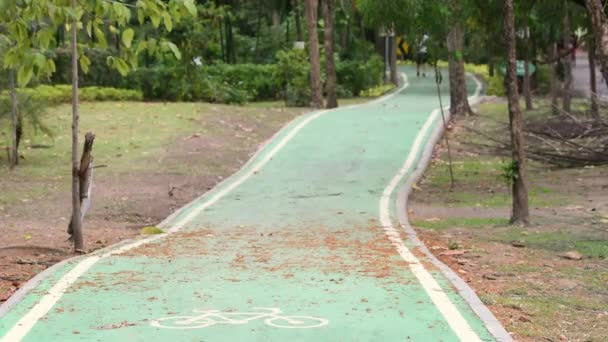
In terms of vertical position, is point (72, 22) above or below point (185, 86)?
above

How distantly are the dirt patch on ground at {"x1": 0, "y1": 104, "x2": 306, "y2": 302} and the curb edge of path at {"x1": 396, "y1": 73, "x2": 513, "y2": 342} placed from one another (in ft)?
11.9

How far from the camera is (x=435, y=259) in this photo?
11.0 metres

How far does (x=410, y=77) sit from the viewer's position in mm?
53969

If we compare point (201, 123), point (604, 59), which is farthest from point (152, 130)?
point (604, 59)

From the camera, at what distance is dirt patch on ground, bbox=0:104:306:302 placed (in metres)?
12.3

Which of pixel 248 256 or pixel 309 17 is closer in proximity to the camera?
pixel 248 256

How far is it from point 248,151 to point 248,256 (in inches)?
502

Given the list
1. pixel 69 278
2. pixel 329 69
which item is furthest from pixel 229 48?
pixel 69 278

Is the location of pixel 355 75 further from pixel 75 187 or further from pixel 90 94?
pixel 75 187

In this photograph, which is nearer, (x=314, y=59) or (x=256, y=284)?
(x=256, y=284)

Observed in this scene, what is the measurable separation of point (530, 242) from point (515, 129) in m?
1.97

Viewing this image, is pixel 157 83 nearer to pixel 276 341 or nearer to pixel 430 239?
pixel 430 239

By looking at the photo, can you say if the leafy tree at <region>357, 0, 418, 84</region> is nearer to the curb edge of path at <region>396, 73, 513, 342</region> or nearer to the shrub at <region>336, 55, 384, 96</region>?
the curb edge of path at <region>396, 73, 513, 342</region>

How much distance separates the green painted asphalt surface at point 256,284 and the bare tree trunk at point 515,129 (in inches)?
78.2
